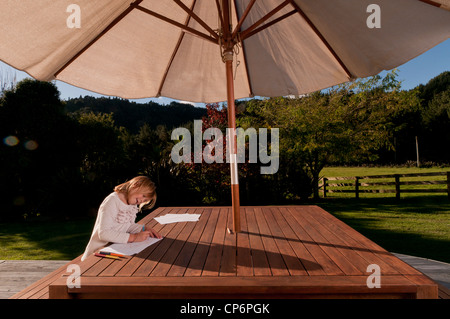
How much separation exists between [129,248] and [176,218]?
109 cm

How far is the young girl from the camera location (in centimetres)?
216

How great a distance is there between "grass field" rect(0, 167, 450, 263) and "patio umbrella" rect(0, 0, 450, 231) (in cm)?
368

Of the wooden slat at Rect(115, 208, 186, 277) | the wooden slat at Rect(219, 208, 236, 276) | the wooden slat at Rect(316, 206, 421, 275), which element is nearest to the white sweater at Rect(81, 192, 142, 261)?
the wooden slat at Rect(115, 208, 186, 277)

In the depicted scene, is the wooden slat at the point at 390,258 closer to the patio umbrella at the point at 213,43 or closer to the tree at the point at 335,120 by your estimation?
the patio umbrella at the point at 213,43

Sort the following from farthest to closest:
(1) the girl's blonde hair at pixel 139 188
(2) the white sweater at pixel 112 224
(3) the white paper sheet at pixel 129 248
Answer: (1) the girl's blonde hair at pixel 139 188 → (2) the white sweater at pixel 112 224 → (3) the white paper sheet at pixel 129 248

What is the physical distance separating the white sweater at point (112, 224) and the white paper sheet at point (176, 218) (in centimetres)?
40

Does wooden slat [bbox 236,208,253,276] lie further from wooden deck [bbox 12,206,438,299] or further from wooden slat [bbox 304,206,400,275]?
wooden slat [bbox 304,206,400,275]

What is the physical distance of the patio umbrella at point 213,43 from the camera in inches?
101

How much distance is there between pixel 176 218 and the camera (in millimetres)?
3113
